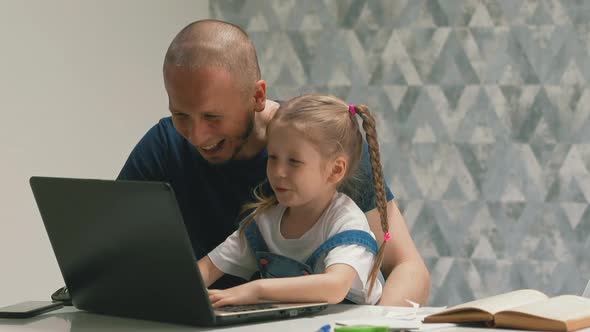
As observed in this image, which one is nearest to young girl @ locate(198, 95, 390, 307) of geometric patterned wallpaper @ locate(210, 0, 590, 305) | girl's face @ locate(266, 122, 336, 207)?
girl's face @ locate(266, 122, 336, 207)

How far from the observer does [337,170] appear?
1729 mm

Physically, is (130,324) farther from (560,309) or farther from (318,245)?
(560,309)

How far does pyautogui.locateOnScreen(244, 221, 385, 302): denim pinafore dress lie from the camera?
1.60m

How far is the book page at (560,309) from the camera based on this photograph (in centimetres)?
120

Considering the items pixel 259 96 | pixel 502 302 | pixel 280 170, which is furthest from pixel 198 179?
pixel 502 302

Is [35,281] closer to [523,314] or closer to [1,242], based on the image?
[1,242]

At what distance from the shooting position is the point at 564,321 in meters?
1.18

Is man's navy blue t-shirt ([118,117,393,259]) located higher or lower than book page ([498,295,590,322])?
higher

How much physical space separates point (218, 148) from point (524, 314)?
2.78ft

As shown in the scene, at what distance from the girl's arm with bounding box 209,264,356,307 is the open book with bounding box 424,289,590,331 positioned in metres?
0.21

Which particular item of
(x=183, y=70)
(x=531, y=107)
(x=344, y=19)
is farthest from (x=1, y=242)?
(x=531, y=107)

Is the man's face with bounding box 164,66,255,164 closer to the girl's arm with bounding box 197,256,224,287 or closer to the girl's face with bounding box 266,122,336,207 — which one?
the girl's face with bounding box 266,122,336,207

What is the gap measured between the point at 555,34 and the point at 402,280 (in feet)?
5.69

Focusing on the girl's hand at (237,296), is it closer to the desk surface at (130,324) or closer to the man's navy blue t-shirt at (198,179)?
the desk surface at (130,324)
